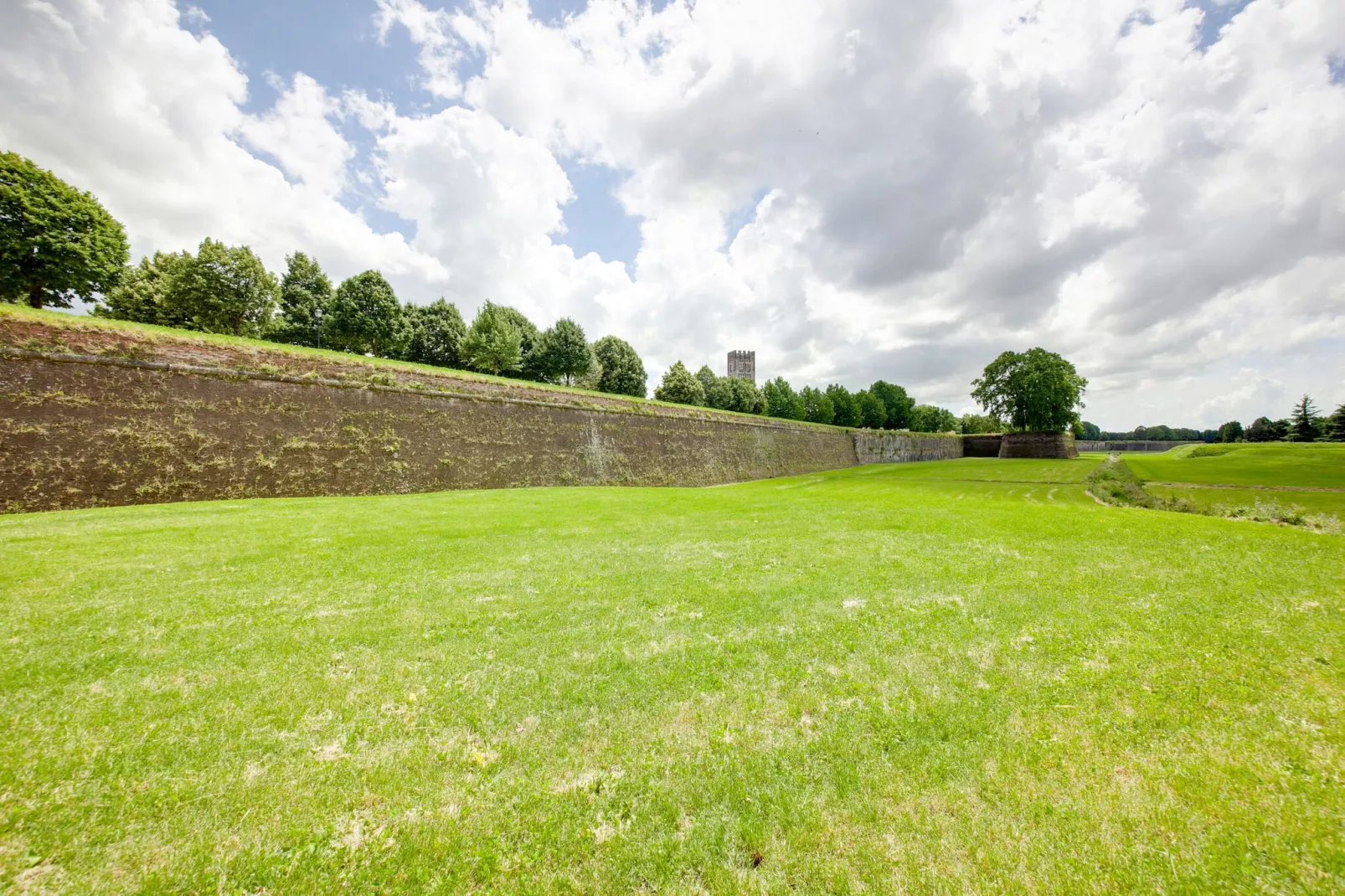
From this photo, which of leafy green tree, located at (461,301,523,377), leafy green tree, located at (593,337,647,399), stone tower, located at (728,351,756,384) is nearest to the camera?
leafy green tree, located at (461,301,523,377)

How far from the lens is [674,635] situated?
5305 millimetres

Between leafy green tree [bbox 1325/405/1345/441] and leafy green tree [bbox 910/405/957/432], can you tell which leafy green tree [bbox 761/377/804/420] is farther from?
leafy green tree [bbox 1325/405/1345/441]

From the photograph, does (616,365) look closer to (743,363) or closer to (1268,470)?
(1268,470)

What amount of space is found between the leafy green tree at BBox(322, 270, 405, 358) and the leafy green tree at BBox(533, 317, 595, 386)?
45.7 feet

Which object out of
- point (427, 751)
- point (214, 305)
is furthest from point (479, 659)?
point (214, 305)

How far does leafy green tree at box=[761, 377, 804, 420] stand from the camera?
8200cm

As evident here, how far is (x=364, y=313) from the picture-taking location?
42.3 metres

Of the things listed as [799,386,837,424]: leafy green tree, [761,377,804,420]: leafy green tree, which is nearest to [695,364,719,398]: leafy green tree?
[761,377,804,420]: leafy green tree

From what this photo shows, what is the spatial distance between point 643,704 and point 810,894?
189 cm

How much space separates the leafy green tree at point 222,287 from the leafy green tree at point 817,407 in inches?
3030

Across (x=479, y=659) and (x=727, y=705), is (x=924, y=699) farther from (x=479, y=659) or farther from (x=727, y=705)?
(x=479, y=659)

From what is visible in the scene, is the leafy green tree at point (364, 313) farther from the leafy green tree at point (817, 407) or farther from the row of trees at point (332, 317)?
the leafy green tree at point (817, 407)

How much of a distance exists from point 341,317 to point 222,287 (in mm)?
7873

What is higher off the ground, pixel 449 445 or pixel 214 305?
pixel 214 305
